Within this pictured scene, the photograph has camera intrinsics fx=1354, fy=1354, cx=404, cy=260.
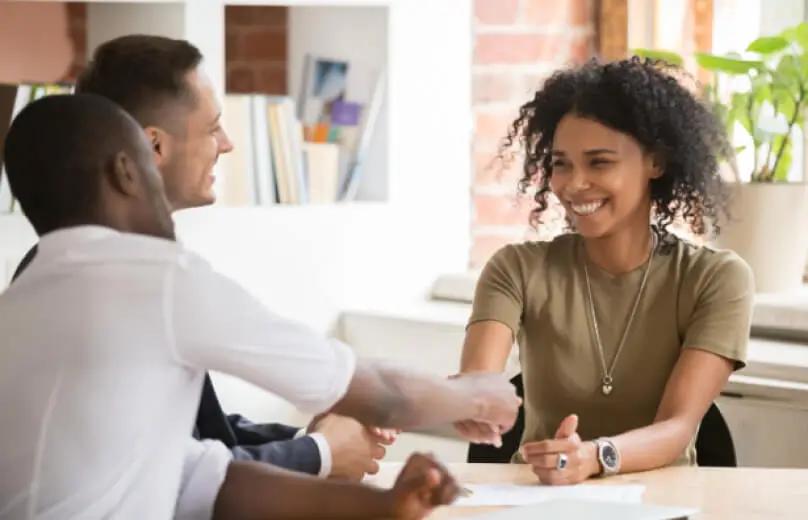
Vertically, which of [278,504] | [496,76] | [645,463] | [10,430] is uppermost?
[496,76]

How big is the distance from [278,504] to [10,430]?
0.29 m

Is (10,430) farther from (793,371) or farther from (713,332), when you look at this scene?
(793,371)

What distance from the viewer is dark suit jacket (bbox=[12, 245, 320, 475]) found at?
1719mm

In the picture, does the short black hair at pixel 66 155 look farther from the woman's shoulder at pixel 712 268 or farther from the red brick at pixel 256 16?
the red brick at pixel 256 16

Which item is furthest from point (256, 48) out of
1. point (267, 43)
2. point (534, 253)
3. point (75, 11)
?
point (534, 253)

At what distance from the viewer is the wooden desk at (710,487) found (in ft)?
5.63

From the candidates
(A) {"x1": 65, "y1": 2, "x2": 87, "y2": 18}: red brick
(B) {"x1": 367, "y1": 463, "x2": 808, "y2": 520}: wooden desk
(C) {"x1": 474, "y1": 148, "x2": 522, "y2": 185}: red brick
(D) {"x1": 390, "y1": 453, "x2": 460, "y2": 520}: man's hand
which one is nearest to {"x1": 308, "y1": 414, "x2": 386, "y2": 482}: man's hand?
(B) {"x1": 367, "y1": 463, "x2": 808, "y2": 520}: wooden desk

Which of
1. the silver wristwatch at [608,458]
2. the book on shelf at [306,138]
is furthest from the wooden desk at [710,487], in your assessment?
the book on shelf at [306,138]

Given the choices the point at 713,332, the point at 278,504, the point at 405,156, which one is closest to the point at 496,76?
the point at 405,156

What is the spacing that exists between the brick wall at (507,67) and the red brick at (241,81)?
0.59 metres

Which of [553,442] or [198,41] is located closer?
[553,442]

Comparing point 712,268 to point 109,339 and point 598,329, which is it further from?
point 109,339

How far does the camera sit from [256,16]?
140 inches

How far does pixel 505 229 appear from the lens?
3.60 m
